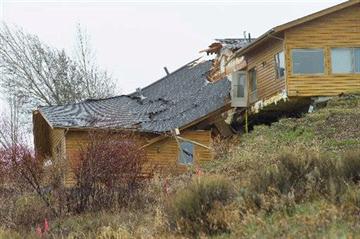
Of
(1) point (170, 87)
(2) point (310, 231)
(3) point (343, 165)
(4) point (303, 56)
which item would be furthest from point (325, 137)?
(1) point (170, 87)

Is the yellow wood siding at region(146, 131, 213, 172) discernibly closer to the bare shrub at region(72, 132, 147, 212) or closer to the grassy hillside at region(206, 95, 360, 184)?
the grassy hillside at region(206, 95, 360, 184)

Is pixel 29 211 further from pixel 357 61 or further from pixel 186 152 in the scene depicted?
pixel 357 61

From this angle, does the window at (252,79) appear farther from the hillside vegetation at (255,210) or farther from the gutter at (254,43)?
the hillside vegetation at (255,210)

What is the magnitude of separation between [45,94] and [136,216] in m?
31.4

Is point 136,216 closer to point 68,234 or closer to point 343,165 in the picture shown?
point 68,234

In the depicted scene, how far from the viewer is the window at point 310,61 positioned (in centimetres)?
2778

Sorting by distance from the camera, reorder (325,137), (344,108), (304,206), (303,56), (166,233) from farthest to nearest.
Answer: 1. (303,56)
2. (344,108)
3. (325,137)
4. (166,233)
5. (304,206)

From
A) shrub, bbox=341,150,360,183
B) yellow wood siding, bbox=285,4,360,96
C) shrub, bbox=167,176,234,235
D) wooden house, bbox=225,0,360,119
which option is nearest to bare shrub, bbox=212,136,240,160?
wooden house, bbox=225,0,360,119

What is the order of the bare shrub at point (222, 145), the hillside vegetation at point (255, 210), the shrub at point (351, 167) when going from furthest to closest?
the bare shrub at point (222, 145)
the shrub at point (351, 167)
the hillside vegetation at point (255, 210)

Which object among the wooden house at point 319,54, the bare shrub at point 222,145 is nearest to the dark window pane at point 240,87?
the bare shrub at point 222,145

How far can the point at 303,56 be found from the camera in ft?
91.6

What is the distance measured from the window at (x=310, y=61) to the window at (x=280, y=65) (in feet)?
1.85

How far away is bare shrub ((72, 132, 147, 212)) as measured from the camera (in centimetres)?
1465

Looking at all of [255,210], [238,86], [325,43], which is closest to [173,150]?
[238,86]
